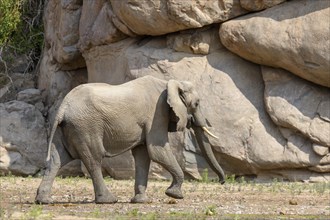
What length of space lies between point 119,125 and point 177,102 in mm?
829

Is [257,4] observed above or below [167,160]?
above

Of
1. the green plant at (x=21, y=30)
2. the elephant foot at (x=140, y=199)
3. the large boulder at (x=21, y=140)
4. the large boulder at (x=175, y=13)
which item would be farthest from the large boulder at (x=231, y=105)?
the elephant foot at (x=140, y=199)

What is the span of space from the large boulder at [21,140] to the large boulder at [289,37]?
15.8 feet

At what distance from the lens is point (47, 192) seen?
11.5m

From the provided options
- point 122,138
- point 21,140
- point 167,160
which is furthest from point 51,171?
point 21,140

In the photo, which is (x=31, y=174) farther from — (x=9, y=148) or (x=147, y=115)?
(x=147, y=115)

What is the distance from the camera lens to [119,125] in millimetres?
11648

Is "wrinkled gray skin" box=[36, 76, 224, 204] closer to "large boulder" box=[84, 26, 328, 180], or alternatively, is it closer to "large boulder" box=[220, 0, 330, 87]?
"large boulder" box=[220, 0, 330, 87]

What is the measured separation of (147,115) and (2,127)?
323 inches

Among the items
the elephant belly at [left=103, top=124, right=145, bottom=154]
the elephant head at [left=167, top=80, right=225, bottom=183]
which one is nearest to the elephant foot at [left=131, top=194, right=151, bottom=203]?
the elephant belly at [left=103, top=124, right=145, bottom=154]

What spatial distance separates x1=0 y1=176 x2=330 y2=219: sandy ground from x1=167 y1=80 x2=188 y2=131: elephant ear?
1.03 metres

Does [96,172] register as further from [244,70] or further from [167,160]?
[244,70]

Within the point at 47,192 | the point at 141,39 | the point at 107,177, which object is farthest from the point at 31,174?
the point at 47,192

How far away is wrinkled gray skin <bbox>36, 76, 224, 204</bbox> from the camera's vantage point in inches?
451
